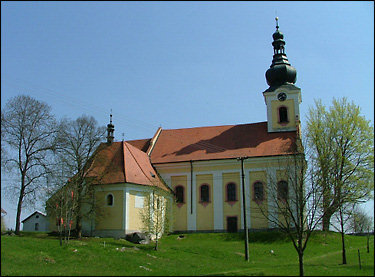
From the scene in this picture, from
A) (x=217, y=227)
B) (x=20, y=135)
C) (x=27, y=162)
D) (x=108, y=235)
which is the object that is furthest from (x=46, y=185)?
(x=217, y=227)

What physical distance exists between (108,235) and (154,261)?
423 inches

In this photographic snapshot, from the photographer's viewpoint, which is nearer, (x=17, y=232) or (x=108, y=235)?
(x=17, y=232)

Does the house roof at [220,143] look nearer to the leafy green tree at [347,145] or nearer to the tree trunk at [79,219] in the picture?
the leafy green tree at [347,145]

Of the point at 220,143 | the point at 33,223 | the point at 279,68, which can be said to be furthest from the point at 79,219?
the point at 33,223

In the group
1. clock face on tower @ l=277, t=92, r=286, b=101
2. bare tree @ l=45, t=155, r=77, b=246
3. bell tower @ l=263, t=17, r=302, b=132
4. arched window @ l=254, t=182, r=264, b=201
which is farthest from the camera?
clock face on tower @ l=277, t=92, r=286, b=101

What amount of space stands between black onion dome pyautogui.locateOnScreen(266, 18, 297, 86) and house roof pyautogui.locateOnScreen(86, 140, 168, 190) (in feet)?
53.7

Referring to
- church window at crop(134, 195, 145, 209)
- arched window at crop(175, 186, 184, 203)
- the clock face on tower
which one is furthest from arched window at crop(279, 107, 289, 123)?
church window at crop(134, 195, 145, 209)

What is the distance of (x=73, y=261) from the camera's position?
21297 millimetres

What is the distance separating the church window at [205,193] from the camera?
39.0 metres

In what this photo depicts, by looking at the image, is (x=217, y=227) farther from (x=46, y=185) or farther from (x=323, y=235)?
(x=46, y=185)

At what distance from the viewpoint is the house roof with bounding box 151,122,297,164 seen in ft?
128

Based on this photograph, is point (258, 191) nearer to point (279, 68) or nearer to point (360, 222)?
point (360, 222)

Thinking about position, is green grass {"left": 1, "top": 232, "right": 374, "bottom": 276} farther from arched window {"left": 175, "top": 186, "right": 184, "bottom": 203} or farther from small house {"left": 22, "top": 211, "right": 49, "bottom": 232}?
small house {"left": 22, "top": 211, "right": 49, "bottom": 232}

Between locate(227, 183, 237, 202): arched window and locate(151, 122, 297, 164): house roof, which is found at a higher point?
locate(151, 122, 297, 164): house roof
